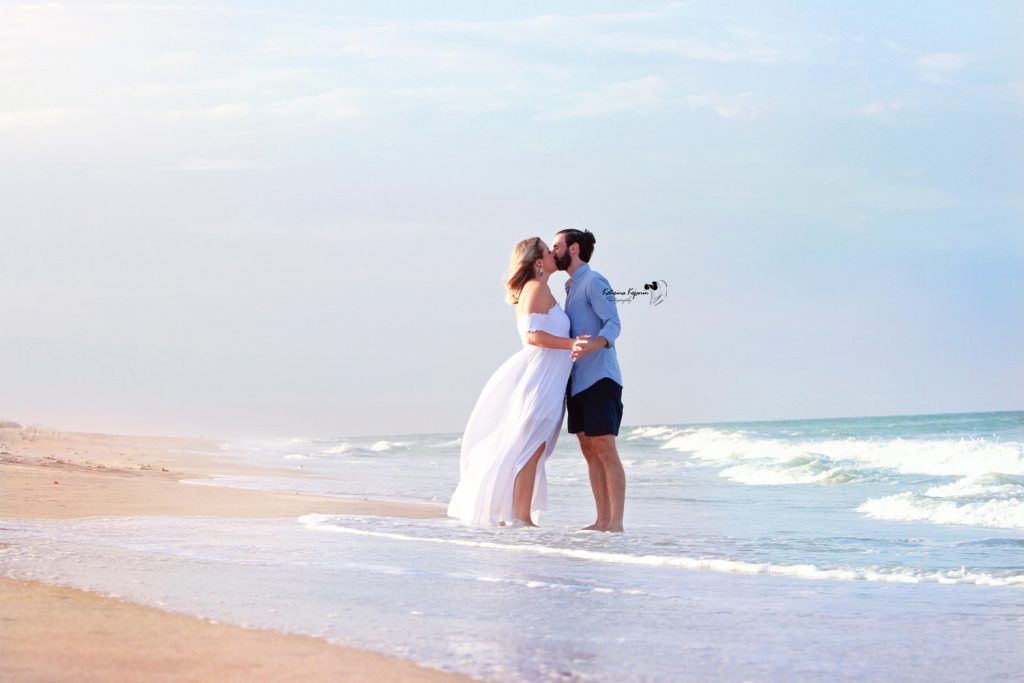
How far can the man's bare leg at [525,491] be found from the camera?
751 cm

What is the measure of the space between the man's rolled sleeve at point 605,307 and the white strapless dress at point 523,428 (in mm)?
262

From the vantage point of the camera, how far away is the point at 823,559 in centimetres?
596

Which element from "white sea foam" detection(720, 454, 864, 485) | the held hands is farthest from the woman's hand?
"white sea foam" detection(720, 454, 864, 485)

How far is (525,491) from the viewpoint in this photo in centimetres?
753

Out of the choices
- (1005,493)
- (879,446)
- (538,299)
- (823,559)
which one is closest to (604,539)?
(823,559)

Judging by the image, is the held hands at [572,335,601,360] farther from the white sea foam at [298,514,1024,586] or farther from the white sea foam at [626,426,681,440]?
the white sea foam at [626,426,681,440]

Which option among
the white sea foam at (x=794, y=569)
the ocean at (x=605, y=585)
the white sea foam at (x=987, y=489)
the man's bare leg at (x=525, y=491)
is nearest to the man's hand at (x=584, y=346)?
the man's bare leg at (x=525, y=491)

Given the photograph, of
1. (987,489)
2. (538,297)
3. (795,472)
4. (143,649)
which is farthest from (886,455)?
(143,649)

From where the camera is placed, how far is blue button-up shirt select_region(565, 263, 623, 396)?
7.37 m

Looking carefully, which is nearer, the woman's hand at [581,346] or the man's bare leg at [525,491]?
the woman's hand at [581,346]

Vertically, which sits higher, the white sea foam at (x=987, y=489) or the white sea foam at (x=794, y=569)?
the white sea foam at (x=794, y=569)

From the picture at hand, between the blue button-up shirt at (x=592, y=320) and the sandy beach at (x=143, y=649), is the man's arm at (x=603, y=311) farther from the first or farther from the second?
the sandy beach at (x=143, y=649)

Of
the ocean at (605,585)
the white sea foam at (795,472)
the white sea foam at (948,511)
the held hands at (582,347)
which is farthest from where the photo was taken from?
the white sea foam at (795,472)

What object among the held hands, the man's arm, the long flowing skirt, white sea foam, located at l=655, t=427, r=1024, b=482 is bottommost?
white sea foam, located at l=655, t=427, r=1024, b=482
